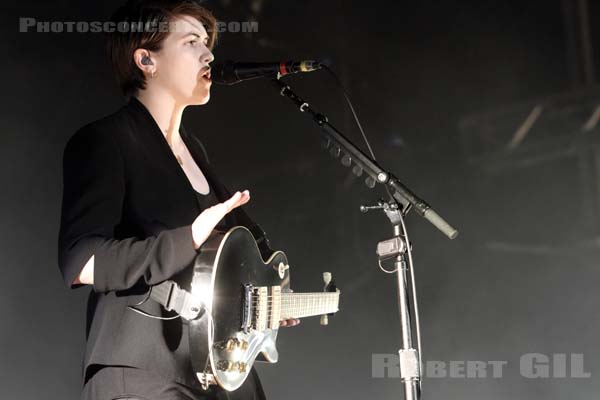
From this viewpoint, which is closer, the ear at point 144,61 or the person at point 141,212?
the person at point 141,212

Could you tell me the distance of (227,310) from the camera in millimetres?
1398

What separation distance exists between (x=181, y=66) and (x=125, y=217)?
1.59 feet

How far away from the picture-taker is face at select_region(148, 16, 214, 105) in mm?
1691

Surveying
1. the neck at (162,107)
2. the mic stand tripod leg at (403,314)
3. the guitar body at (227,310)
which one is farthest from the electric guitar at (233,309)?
the neck at (162,107)

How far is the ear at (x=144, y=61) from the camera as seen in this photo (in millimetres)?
1680

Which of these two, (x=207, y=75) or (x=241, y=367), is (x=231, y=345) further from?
(x=207, y=75)

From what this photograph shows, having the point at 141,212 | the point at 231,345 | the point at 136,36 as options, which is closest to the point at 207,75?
the point at 136,36

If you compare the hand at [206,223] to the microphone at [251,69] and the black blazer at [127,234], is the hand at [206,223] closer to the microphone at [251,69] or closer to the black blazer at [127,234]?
the black blazer at [127,234]

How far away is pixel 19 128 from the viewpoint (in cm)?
223

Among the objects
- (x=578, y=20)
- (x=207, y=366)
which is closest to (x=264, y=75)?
(x=207, y=366)

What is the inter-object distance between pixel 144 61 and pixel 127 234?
0.51 meters

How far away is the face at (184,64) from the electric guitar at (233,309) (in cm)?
45

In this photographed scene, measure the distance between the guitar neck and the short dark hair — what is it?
27.7 inches

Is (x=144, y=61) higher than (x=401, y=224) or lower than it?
higher
